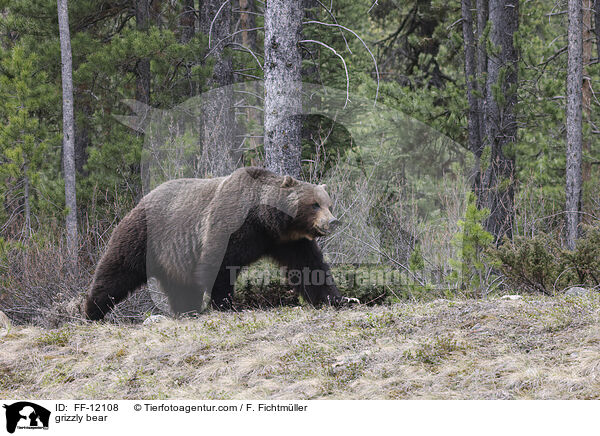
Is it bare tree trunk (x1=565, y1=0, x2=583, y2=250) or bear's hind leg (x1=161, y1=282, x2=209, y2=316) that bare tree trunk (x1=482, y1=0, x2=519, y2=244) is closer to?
bare tree trunk (x1=565, y1=0, x2=583, y2=250)

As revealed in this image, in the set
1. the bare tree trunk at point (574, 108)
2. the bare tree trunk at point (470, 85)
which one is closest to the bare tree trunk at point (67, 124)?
the bare tree trunk at point (470, 85)

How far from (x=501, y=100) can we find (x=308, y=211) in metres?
5.68

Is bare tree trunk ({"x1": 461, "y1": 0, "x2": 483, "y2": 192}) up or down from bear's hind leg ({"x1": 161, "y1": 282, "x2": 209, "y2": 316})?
up

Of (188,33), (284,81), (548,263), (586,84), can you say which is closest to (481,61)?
(586,84)

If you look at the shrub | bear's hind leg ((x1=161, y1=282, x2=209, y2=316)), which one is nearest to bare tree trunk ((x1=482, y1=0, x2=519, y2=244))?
the shrub

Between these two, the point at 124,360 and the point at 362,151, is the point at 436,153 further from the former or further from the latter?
the point at 124,360

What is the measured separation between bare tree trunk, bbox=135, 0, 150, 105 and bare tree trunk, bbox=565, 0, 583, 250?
786 cm

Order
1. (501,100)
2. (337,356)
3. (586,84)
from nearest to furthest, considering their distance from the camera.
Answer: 1. (337,356)
2. (501,100)
3. (586,84)

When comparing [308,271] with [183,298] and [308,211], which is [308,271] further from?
[183,298]

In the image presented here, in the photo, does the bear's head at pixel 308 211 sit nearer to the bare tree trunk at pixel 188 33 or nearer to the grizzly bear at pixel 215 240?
the grizzly bear at pixel 215 240

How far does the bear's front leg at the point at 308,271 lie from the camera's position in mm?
6855

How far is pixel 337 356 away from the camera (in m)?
4.81

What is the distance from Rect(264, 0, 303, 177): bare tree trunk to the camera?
8.02 meters
